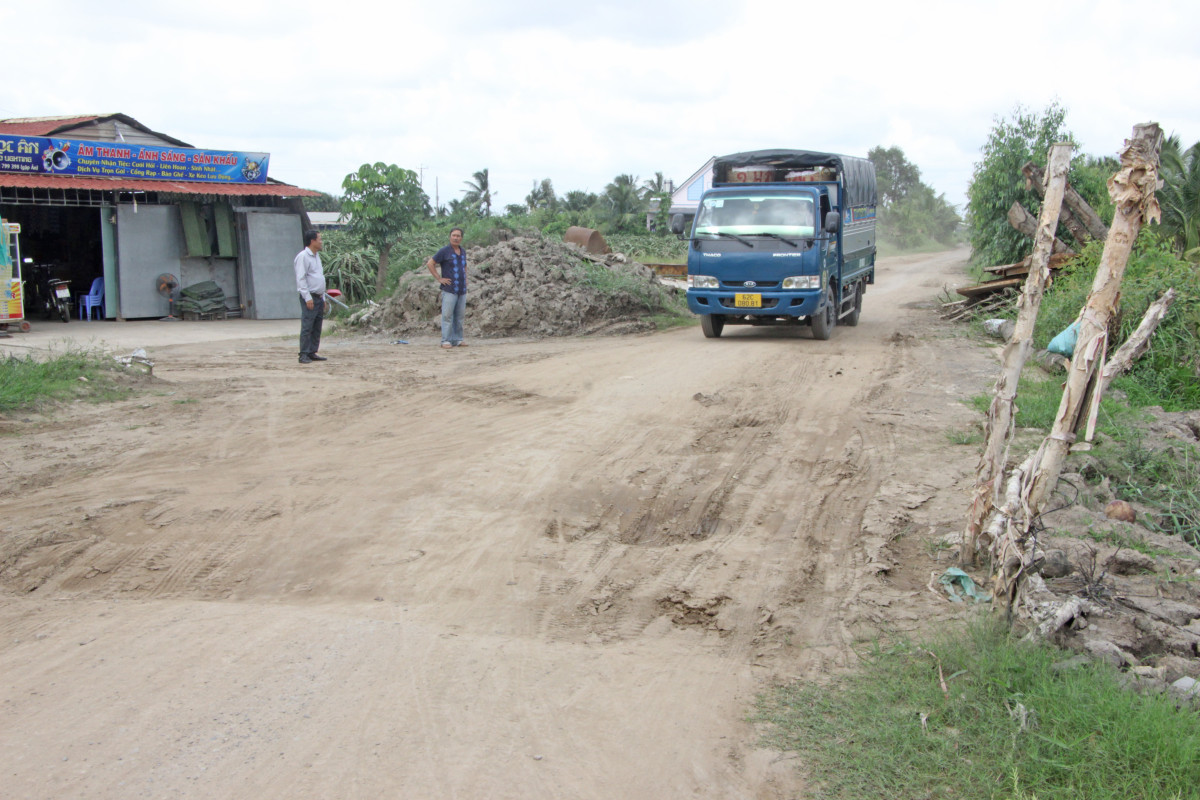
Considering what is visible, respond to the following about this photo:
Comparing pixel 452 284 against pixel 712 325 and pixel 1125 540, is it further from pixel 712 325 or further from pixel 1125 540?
pixel 1125 540

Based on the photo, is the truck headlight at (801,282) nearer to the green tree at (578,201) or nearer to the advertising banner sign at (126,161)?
the advertising banner sign at (126,161)

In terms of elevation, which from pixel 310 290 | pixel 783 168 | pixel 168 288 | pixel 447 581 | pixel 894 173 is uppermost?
pixel 894 173

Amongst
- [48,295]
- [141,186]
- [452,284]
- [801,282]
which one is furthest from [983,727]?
[48,295]

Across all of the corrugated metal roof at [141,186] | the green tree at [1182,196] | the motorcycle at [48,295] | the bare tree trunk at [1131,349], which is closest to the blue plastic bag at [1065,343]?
→ the bare tree trunk at [1131,349]

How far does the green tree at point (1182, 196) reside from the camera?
65.0 ft

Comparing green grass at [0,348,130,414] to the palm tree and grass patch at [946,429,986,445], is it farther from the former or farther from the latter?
the palm tree

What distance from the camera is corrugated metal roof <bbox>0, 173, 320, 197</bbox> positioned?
16578 mm

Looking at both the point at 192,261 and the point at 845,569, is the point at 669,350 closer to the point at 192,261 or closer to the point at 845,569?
the point at 845,569

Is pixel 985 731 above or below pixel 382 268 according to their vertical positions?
below

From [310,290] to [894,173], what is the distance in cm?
7763

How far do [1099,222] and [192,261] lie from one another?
1709 cm

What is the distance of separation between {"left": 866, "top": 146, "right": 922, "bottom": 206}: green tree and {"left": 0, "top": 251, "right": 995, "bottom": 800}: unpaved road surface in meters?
76.0

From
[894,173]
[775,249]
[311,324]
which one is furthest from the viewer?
[894,173]

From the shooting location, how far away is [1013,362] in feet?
15.3
